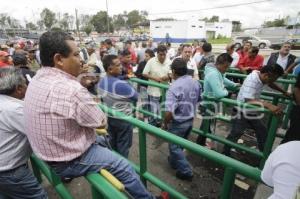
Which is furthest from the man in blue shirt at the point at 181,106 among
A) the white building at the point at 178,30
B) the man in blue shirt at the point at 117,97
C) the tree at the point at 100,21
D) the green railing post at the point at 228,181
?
the tree at the point at 100,21

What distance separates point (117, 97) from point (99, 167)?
1.48 meters

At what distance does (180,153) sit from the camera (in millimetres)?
3414

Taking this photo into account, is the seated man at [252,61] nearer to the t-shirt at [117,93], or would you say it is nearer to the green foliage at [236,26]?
the t-shirt at [117,93]

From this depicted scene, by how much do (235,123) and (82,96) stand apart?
2.99 meters

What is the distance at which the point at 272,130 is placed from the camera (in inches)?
124

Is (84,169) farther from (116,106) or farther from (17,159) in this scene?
(116,106)

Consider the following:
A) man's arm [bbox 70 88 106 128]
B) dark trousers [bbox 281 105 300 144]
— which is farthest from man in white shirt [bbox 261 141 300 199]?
dark trousers [bbox 281 105 300 144]

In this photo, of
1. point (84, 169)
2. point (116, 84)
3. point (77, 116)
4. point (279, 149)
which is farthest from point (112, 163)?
point (116, 84)

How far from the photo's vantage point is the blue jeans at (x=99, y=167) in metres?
1.72

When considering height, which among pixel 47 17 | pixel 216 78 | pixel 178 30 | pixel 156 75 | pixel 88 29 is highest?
pixel 47 17

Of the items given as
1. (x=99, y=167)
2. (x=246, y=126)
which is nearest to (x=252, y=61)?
(x=246, y=126)

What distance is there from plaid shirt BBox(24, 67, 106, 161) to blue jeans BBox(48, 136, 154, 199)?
73mm

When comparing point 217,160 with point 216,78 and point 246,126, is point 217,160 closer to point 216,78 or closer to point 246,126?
point 216,78

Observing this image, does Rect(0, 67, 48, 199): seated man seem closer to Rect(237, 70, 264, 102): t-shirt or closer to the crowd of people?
the crowd of people
